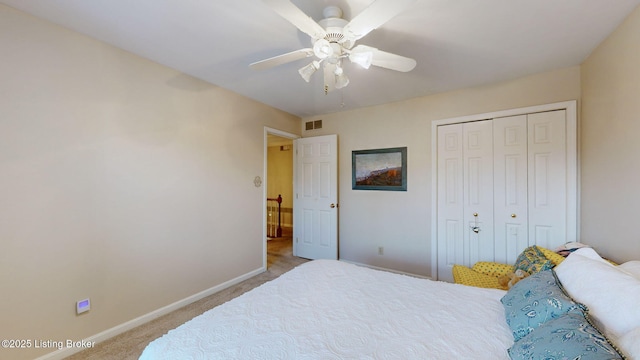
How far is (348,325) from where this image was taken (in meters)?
1.26

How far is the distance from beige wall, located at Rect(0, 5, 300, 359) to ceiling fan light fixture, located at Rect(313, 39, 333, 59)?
5.83 feet

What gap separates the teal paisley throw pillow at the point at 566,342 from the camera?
2.59 feet

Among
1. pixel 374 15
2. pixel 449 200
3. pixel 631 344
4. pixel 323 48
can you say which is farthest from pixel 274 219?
pixel 631 344

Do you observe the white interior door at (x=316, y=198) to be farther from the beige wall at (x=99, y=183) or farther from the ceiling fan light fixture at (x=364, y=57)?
the ceiling fan light fixture at (x=364, y=57)

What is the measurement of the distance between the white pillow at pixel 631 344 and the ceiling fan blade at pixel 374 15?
1451 millimetres

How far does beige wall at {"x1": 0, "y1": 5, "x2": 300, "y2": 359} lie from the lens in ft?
5.41

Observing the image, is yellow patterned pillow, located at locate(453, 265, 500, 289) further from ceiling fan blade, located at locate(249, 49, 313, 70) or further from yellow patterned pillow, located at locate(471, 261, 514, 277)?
ceiling fan blade, located at locate(249, 49, 313, 70)

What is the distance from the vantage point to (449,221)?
121 inches

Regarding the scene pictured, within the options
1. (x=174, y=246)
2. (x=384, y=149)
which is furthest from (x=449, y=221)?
(x=174, y=246)

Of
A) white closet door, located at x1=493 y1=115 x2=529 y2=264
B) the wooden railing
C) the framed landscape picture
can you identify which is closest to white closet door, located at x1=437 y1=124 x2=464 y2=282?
white closet door, located at x1=493 y1=115 x2=529 y2=264

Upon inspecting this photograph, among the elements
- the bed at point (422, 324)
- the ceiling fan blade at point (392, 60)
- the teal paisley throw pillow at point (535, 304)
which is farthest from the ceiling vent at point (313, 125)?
the teal paisley throw pillow at point (535, 304)

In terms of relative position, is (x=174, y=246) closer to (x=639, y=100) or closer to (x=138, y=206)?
(x=138, y=206)

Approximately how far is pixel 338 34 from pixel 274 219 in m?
5.33

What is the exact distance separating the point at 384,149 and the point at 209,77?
2.35 metres
